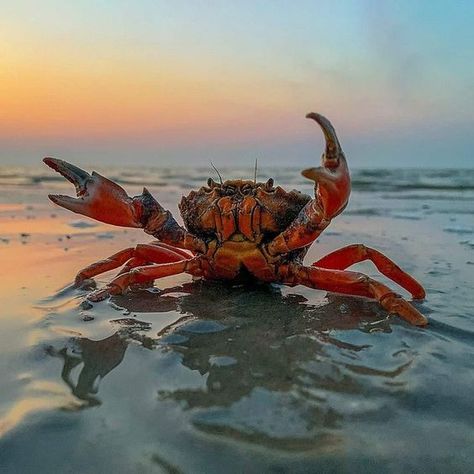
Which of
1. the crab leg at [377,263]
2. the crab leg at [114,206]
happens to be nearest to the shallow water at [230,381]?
the crab leg at [377,263]

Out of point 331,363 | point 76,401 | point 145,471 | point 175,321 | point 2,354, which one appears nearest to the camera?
point 145,471

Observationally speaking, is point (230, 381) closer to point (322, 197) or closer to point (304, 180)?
point (322, 197)

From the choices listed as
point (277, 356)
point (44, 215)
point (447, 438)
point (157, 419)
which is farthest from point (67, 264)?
point (44, 215)

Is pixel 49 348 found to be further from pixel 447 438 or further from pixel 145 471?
pixel 447 438

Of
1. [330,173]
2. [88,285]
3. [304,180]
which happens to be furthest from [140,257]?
[304,180]

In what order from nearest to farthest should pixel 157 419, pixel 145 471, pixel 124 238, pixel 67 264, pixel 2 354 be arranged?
pixel 145 471 → pixel 157 419 → pixel 2 354 → pixel 67 264 → pixel 124 238

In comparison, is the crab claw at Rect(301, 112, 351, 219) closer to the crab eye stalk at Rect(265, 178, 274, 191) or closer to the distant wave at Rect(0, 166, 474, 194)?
the crab eye stalk at Rect(265, 178, 274, 191)

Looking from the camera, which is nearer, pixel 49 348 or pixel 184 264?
pixel 49 348

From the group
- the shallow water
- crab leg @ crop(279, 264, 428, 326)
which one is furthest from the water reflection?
crab leg @ crop(279, 264, 428, 326)
